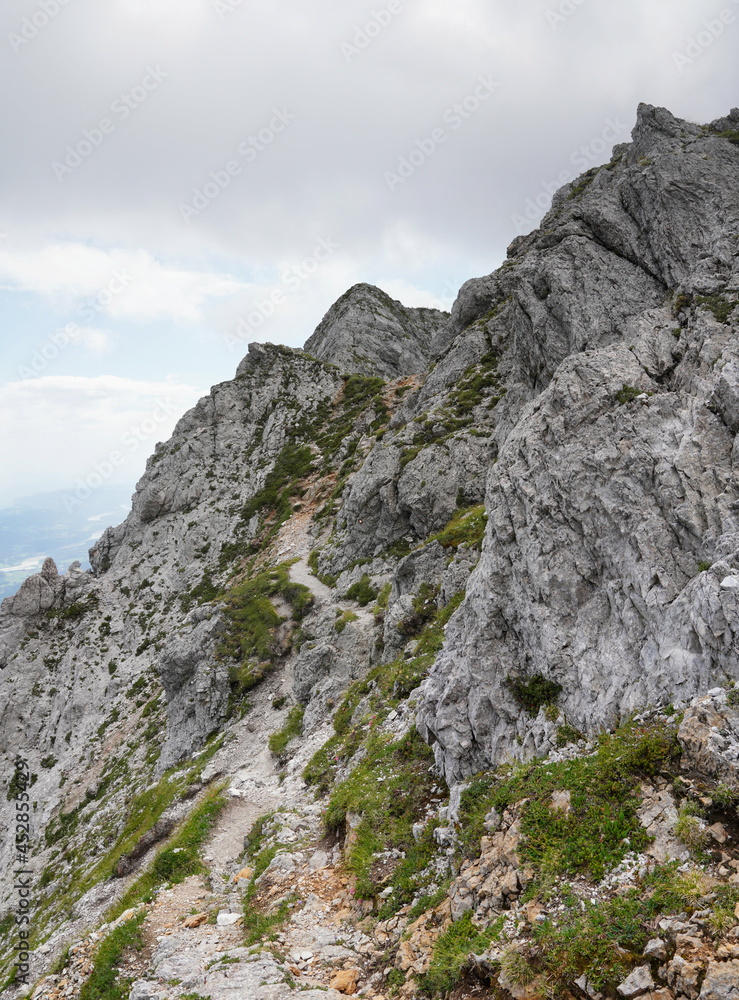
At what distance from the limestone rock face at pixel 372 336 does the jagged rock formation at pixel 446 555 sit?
49.6 feet

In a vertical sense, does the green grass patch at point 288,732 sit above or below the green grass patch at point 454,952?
below

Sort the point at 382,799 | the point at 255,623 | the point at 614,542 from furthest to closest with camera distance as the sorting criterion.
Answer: the point at 255,623 < the point at 382,799 < the point at 614,542

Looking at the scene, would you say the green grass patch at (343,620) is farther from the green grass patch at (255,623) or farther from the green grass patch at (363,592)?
the green grass patch at (255,623)

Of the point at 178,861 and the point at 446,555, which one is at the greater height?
the point at 446,555

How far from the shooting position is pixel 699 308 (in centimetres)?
2033

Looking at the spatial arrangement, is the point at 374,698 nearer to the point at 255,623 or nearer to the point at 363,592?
the point at 363,592

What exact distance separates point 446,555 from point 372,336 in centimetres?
8150

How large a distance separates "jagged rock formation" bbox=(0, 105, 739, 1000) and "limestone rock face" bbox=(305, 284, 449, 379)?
49.6 ft

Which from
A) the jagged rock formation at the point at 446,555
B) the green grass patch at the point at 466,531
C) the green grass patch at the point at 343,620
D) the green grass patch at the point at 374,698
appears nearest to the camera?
the jagged rock formation at the point at 446,555

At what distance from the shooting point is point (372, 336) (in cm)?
10400

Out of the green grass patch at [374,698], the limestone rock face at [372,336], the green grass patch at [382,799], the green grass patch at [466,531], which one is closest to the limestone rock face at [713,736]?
the green grass patch at [382,799]

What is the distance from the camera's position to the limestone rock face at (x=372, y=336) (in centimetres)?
9931

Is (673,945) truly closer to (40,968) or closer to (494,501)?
(494,501)

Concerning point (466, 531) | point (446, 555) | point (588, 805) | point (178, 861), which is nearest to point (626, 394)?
point (588, 805)
